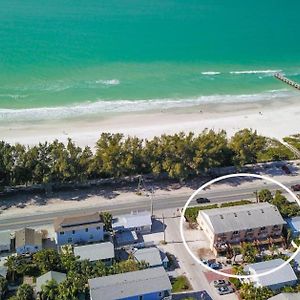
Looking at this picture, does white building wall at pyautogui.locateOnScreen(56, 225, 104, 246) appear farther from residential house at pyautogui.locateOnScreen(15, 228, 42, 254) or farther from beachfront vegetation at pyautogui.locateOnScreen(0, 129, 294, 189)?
beachfront vegetation at pyautogui.locateOnScreen(0, 129, 294, 189)

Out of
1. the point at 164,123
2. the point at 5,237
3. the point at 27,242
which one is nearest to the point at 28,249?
the point at 27,242

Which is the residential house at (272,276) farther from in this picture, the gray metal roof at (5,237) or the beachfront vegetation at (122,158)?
the gray metal roof at (5,237)

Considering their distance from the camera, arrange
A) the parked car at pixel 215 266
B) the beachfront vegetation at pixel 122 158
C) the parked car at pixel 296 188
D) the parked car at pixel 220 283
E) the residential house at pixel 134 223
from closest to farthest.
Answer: the parked car at pixel 220 283 < the parked car at pixel 215 266 < the residential house at pixel 134 223 < the beachfront vegetation at pixel 122 158 < the parked car at pixel 296 188

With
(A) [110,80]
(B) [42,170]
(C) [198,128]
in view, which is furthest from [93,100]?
(B) [42,170]

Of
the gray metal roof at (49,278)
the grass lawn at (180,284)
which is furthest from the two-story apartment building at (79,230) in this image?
the grass lawn at (180,284)

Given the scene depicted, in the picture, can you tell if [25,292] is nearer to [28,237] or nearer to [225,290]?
[28,237]

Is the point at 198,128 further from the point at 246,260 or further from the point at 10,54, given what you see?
the point at 10,54
